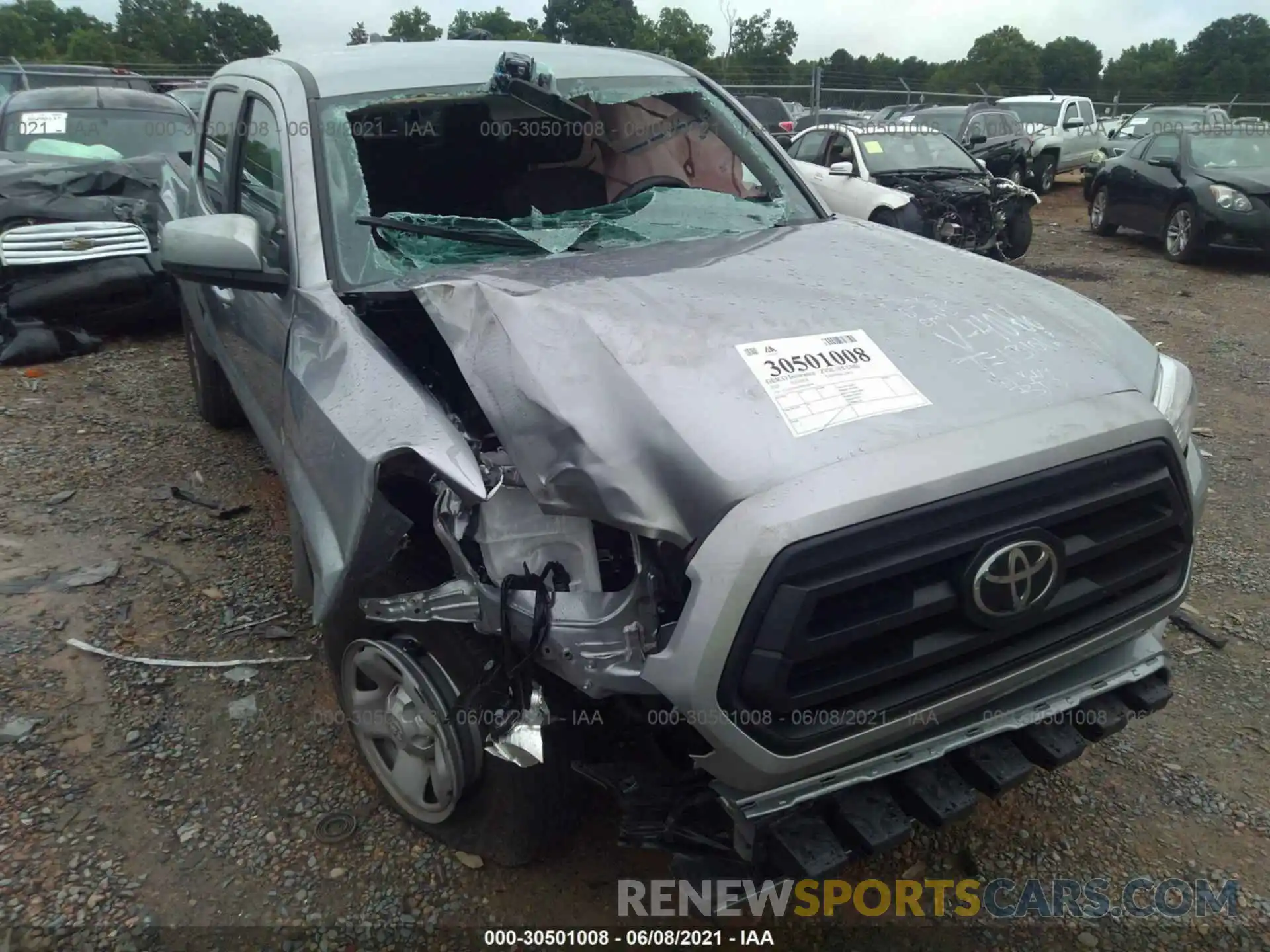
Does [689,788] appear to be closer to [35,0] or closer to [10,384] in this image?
[10,384]

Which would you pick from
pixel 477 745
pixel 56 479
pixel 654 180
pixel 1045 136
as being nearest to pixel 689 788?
pixel 477 745

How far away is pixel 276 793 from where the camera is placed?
2.63 meters

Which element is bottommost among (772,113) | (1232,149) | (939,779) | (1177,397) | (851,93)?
(939,779)

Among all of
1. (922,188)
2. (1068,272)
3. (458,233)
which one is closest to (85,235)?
(458,233)

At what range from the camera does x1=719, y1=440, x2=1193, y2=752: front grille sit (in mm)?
1591

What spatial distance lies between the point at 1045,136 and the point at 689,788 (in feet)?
57.6

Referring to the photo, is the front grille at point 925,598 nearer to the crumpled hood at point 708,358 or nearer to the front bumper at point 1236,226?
the crumpled hood at point 708,358

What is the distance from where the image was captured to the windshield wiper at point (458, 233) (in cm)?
262

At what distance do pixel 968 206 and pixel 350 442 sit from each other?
8.60 m

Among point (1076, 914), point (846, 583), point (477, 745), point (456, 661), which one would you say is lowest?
point (1076, 914)

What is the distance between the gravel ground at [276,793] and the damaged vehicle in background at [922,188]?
5.40 metres

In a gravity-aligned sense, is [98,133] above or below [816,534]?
above

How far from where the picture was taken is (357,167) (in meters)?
2.76

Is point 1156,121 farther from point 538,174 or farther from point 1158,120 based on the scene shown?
point 538,174
